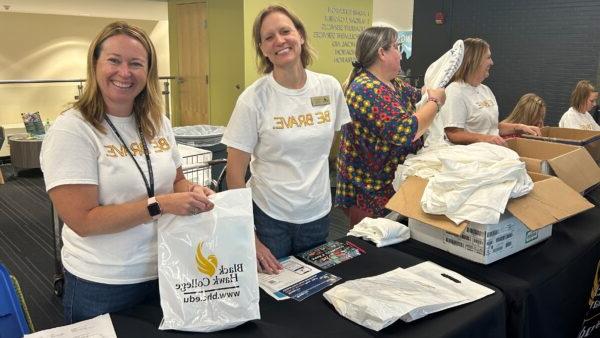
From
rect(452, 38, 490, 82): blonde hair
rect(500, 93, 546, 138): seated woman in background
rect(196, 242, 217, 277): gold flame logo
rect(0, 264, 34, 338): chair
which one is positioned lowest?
rect(0, 264, 34, 338): chair

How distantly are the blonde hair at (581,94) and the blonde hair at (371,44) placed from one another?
2633 mm

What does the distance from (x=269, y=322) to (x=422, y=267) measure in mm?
524

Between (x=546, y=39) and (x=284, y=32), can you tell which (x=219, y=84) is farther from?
(x=284, y=32)

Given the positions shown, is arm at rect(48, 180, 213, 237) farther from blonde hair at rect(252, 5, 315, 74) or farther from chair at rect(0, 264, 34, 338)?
blonde hair at rect(252, 5, 315, 74)

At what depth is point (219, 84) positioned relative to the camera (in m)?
5.92

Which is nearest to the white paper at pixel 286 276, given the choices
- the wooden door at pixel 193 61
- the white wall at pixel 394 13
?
the wooden door at pixel 193 61

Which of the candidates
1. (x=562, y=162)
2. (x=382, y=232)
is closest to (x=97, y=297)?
(x=382, y=232)

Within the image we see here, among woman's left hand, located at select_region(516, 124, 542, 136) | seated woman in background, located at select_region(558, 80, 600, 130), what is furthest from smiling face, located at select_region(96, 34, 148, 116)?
seated woman in background, located at select_region(558, 80, 600, 130)

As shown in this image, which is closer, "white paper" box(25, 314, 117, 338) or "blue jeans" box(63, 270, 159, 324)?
"white paper" box(25, 314, 117, 338)

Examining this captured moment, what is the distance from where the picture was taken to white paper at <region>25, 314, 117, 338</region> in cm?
104

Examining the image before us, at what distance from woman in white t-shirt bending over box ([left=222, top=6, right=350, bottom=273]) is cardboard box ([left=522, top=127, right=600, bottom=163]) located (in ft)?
4.23

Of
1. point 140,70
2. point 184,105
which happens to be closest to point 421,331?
point 140,70

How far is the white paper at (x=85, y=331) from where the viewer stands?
1.04 metres

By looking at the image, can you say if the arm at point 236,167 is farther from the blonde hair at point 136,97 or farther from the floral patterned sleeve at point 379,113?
the floral patterned sleeve at point 379,113
